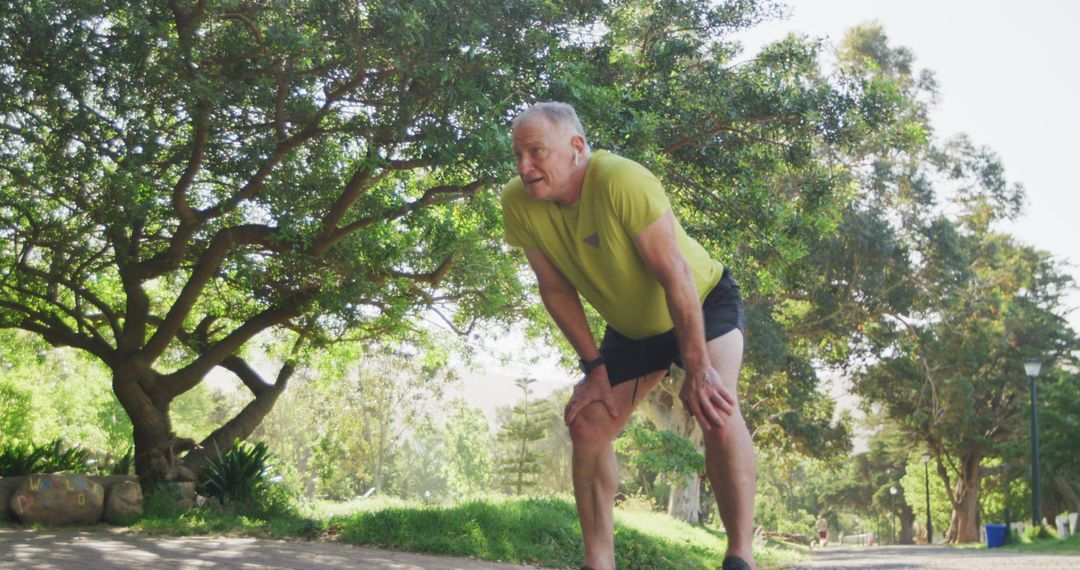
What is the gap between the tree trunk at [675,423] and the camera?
2656cm

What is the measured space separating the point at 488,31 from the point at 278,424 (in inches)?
1627

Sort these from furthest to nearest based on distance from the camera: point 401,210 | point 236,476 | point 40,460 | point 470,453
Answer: point 470,453 → point 40,460 → point 236,476 → point 401,210

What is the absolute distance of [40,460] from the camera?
14781 millimetres

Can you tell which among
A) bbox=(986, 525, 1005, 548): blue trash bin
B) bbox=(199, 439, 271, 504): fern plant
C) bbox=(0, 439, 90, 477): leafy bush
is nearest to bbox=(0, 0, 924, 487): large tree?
bbox=(199, 439, 271, 504): fern plant

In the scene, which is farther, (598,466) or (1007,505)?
(1007,505)

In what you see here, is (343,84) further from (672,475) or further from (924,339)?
(924,339)

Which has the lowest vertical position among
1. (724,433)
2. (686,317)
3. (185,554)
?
(185,554)

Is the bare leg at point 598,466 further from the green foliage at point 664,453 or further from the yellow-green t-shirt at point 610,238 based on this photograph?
the green foliage at point 664,453

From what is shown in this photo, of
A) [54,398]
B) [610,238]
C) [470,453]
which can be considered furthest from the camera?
[470,453]

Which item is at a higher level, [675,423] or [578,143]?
[675,423]

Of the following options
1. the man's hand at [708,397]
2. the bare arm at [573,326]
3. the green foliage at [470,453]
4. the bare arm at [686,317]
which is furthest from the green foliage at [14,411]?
the man's hand at [708,397]

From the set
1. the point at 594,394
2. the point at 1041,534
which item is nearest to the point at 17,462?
the point at 594,394

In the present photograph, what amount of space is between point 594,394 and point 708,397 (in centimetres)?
64

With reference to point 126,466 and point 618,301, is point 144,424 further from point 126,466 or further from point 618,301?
point 618,301
